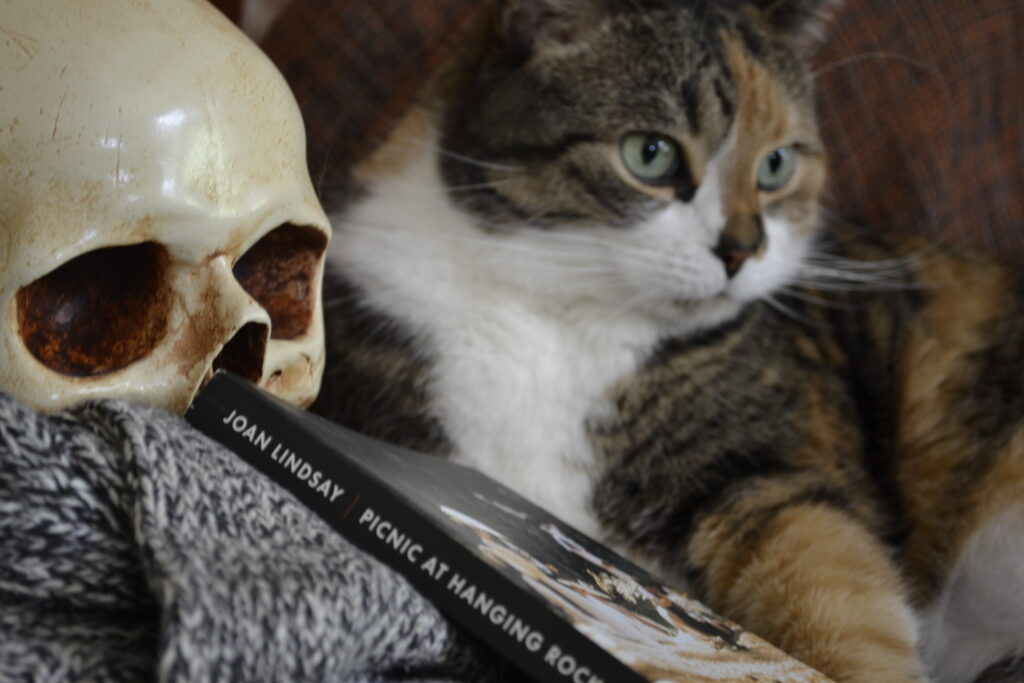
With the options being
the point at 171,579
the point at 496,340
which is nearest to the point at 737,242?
the point at 496,340

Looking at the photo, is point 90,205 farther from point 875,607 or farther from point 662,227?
point 875,607

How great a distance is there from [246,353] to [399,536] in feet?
0.80

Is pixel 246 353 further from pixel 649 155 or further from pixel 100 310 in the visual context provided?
pixel 649 155

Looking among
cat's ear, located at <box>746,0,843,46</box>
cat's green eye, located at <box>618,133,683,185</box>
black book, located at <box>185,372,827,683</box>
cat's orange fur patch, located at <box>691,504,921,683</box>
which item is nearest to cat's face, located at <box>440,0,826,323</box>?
cat's green eye, located at <box>618,133,683,185</box>

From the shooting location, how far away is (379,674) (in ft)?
1.52

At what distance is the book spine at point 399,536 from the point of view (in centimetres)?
44

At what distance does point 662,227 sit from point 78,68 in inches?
21.2

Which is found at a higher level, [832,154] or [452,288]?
[832,154]

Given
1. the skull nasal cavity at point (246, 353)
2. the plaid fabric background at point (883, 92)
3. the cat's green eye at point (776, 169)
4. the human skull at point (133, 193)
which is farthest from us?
the plaid fabric background at point (883, 92)

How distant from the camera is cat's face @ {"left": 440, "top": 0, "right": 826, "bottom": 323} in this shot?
0.91 meters

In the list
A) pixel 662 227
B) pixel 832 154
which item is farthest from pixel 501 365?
Result: pixel 832 154

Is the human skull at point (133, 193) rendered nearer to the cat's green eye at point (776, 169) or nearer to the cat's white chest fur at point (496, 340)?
the cat's white chest fur at point (496, 340)

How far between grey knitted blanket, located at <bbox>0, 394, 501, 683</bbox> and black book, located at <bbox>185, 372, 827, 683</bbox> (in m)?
0.02

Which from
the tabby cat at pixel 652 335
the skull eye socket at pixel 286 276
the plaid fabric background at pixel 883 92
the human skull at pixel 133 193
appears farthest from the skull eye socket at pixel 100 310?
the plaid fabric background at pixel 883 92
